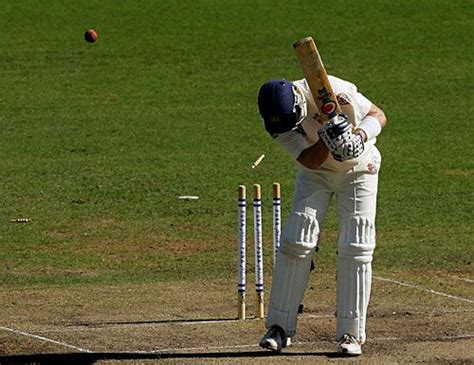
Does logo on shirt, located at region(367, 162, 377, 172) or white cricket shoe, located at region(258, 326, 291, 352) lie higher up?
logo on shirt, located at region(367, 162, 377, 172)

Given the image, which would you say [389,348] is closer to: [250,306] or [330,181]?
[330,181]

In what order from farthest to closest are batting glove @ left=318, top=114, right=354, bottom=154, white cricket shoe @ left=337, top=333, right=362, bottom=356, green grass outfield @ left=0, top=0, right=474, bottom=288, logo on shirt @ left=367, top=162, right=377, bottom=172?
green grass outfield @ left=0, top=0, right=474, bottom=288
logo on shirt @ left=367, top=162, right=377, bottom=172
white cricket shoe @ left=337, top=333, right=362, bottom=356
batting glove @ left=318, top=114, right=354, bottom=154

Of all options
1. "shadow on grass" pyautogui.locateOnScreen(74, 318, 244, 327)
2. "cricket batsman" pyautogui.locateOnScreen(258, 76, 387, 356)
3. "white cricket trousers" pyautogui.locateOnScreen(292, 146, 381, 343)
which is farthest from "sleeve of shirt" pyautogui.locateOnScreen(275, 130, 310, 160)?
"shadow on grass" pyautogui.locateOnScreen(74, 318, 244, 327)

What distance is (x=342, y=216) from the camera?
10156 millimetres

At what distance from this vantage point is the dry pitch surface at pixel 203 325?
400 inches

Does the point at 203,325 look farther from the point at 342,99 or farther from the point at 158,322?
the point at 342,99

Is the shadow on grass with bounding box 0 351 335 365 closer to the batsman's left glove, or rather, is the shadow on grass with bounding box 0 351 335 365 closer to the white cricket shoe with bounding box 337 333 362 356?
the white cricket shoe with bounding box 337 333 362 356

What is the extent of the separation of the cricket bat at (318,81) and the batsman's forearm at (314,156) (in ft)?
0.65

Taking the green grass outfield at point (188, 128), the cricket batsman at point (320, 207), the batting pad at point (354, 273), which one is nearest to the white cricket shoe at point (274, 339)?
the cricket batsman at point (320, 207)

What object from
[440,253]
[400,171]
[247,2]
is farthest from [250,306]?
[247,2]

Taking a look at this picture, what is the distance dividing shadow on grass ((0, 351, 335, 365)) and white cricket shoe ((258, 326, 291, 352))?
0.24 feet

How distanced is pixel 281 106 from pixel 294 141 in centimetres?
35

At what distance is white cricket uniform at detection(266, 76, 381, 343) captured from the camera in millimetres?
10023

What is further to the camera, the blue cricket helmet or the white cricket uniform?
the white cricket uniform
